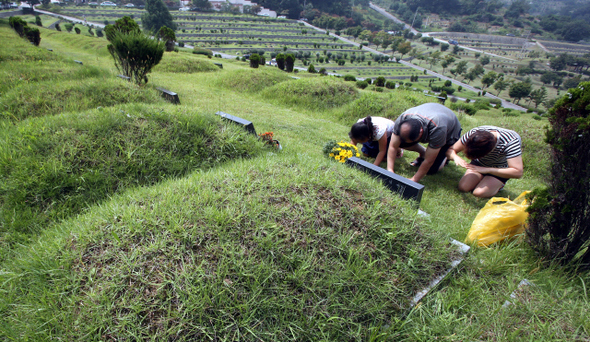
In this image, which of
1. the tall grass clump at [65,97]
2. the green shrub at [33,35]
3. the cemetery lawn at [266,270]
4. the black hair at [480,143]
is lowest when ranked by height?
the cemetery lawn at [266,270]

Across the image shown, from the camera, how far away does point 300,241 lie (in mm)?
2006

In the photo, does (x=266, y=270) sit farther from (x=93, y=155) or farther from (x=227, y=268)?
(x=93, y=155)

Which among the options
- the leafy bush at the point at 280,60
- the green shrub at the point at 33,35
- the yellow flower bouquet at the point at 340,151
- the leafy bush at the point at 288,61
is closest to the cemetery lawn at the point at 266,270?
the yellow flower bouquet at the point at 340,151

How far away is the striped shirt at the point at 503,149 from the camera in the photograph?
11.1 feet

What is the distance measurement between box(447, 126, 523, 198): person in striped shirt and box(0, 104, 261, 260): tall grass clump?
3.04 meters

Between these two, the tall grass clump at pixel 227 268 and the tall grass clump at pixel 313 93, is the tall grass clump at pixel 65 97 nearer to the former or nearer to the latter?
the tall grass clump at pixel 227 268

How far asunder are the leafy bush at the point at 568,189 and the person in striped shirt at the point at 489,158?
1187 mm

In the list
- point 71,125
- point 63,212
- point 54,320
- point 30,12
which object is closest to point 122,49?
point 71,125

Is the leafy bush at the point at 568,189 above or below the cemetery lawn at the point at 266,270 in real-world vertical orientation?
above

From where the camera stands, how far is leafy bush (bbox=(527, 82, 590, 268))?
78.8 inches

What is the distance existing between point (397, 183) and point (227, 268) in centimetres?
221

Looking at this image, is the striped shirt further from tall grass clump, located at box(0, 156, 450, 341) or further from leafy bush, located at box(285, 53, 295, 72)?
leafy bush, located at box(285, 53, 295, 72)

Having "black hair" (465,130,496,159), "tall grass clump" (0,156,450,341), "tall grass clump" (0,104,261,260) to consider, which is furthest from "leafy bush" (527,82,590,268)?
"tall grass clump" (0,104,261,260)

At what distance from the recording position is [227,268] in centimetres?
174
